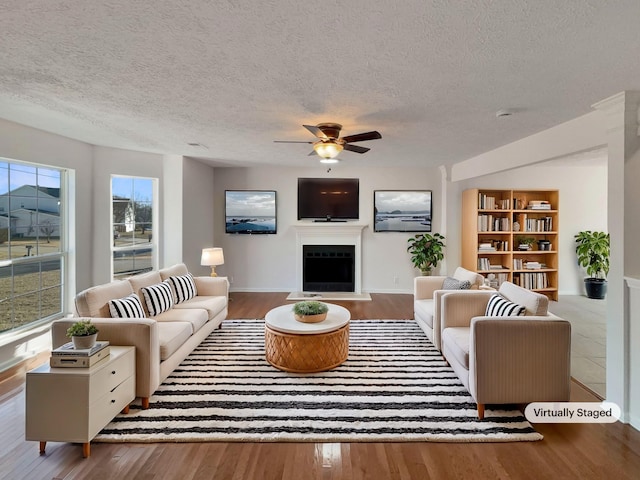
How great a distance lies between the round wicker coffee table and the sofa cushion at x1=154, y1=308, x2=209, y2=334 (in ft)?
2.61

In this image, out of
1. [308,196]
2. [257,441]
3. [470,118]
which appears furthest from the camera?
[308,196]

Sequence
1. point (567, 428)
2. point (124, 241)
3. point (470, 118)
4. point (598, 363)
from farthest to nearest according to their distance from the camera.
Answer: point (124, 241) < point (598, 363) < point (470, 118) < point (567, 428)

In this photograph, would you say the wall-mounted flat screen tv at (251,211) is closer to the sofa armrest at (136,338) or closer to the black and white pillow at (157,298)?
the black and white pillow at (157,298)

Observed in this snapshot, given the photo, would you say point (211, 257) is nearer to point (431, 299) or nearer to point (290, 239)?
point (290, 239)

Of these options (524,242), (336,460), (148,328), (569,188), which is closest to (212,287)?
(148,328)

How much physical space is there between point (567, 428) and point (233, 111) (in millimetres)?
3653

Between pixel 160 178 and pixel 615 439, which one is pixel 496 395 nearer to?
pixel 615 439

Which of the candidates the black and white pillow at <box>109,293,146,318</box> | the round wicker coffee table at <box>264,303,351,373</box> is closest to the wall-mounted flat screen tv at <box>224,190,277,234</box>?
the round wicker coffee table at <box>264,303,351,373</box>

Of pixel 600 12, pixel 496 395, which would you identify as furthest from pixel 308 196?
pixel 600 12

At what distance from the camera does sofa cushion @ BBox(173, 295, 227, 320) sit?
3.96m

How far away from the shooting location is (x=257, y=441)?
7.34 feet

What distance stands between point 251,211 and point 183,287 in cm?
269

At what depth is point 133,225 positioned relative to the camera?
5.00 metres

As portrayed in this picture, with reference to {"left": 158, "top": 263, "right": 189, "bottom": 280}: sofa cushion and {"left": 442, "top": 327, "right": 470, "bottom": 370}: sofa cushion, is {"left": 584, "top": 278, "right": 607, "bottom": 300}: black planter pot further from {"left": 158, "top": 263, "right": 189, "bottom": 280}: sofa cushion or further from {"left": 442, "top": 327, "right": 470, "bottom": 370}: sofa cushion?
{"left": 158, "top": 263, "right": 189, "bottom": 280}: sofa cushion
